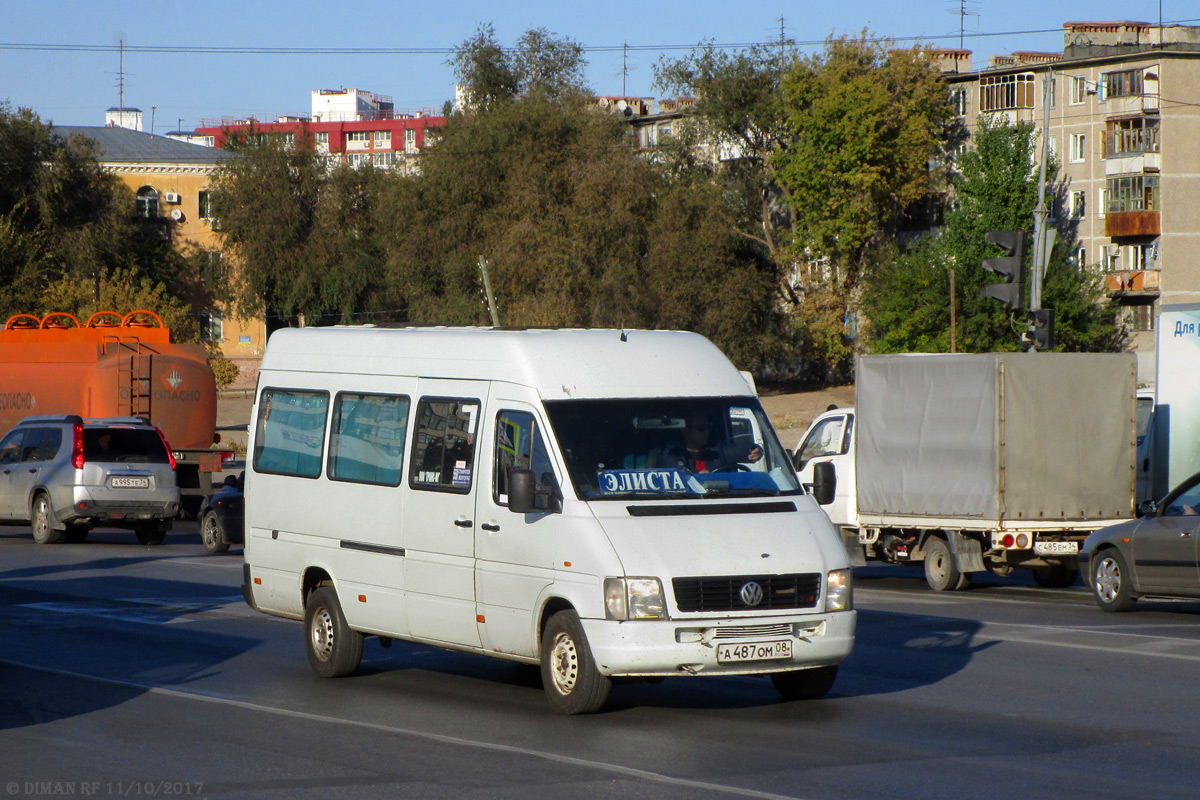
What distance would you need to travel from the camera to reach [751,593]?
8.78 m

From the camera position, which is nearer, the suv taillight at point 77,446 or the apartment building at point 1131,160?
the suv taillight at point 77,446

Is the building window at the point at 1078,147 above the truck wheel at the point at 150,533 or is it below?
above

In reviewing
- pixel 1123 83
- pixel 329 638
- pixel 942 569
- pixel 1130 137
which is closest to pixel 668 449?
pixel 329 638

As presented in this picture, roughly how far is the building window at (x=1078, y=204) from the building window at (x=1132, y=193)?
1.49 metres

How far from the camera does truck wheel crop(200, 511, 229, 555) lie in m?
22.9

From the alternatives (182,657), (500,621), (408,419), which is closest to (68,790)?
(500,621)

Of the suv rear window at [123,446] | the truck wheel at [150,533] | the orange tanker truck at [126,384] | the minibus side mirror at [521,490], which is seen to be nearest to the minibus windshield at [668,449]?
the minibus side mirror at [521,490]

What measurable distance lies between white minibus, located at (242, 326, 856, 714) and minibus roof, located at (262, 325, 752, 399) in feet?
0.05

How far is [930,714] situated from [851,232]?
6265 cm

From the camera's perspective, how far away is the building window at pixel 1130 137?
66562mm

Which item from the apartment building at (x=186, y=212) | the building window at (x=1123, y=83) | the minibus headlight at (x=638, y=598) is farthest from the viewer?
the apartment building at (x=186, y=212)

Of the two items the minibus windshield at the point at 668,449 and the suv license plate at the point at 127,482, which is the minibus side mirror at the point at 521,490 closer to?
the minibus windshield at the point at 668,449

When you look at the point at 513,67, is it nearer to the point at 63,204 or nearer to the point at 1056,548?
the point at 63,204

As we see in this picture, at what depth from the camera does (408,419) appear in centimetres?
1039
